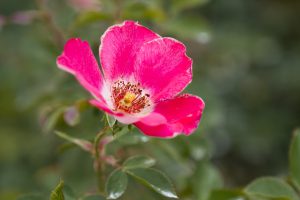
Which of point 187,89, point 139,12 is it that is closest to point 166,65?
point 139,12

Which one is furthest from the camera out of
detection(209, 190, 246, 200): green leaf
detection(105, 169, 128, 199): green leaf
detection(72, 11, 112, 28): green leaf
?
detection(72, 11, 112, 28): green leaf

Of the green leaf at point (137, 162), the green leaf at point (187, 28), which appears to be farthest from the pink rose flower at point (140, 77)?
the green leaf at point (187, 28)

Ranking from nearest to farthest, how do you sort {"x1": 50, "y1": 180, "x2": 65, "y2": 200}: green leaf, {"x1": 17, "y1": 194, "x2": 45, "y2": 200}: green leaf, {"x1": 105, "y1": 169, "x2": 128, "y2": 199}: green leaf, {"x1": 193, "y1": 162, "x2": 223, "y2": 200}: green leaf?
{"x1": 50, "y1": 180, "x2": 65, "y2": 200}: green leaf → {"x1": 105, "y1": 169, "x2": 128, "y2": 199}: green leaf → {"x1": 17, "y1": 194, "x2": 45, "y2": 200}: green leaf → {"x1": 193, "y1": 162, "x2": 223, "y2": 200}: green leaf

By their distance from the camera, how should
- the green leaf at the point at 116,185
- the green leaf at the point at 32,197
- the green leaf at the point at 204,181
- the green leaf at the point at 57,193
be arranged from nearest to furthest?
the green leaf at the point at 57,193
the green leaf at the point at 116,185
the green leaf at the point at 32,197
the green leaf at the point at 204,181

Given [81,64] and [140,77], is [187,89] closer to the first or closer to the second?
[140,77]

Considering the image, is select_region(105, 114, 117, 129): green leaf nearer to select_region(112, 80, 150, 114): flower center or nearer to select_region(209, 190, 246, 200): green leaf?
select_region(112, 80, 150, 114): flower center

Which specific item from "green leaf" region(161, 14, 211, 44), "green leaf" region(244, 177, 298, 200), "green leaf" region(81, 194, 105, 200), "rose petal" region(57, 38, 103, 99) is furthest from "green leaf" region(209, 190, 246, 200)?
"green leaf" region(161, 14, 211, 44)

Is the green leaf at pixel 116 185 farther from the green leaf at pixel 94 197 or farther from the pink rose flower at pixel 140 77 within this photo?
the pink rose flower at pixel 140 77

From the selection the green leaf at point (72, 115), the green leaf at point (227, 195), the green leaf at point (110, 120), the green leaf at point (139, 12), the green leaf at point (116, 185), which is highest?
the green leaf at point (110, 120)
